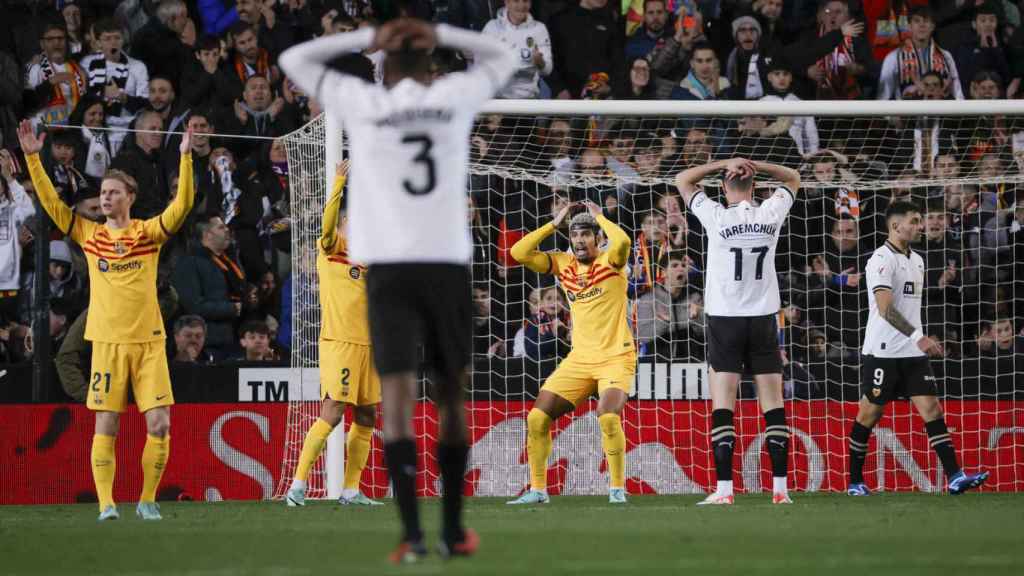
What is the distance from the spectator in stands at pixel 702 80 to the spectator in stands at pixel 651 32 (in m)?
0.69

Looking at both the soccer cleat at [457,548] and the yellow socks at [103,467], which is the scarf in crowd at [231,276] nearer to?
the yellow socks at [103,467]

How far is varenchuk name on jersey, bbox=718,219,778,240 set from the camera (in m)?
10.3

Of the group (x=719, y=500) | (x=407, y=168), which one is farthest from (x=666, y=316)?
(x=407, y=168)

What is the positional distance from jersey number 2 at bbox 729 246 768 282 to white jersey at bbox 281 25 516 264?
16.3 feet

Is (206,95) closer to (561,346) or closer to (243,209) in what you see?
(243,209)

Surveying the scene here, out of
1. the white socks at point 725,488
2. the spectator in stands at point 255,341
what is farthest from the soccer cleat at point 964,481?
the spectator in stands at point 255,341

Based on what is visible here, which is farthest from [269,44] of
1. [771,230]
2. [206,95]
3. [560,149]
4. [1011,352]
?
[1011,352]

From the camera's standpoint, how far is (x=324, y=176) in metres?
13.3

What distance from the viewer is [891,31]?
1709 centimetres

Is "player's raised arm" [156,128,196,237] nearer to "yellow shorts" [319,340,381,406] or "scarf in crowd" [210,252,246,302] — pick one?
"yellow shorts" [319,340,381,406]

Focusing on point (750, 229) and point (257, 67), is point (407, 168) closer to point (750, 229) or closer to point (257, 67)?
point (750, 229)

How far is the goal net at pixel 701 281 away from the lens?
13.1 meters

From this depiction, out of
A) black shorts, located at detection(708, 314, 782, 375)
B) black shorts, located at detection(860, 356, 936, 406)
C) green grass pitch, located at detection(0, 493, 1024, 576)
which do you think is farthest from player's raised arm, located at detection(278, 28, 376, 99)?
black shorts, located at detection(860, 356, 936, 406)

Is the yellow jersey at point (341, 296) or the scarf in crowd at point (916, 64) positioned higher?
the scarf in crowd at point (916, 64)
